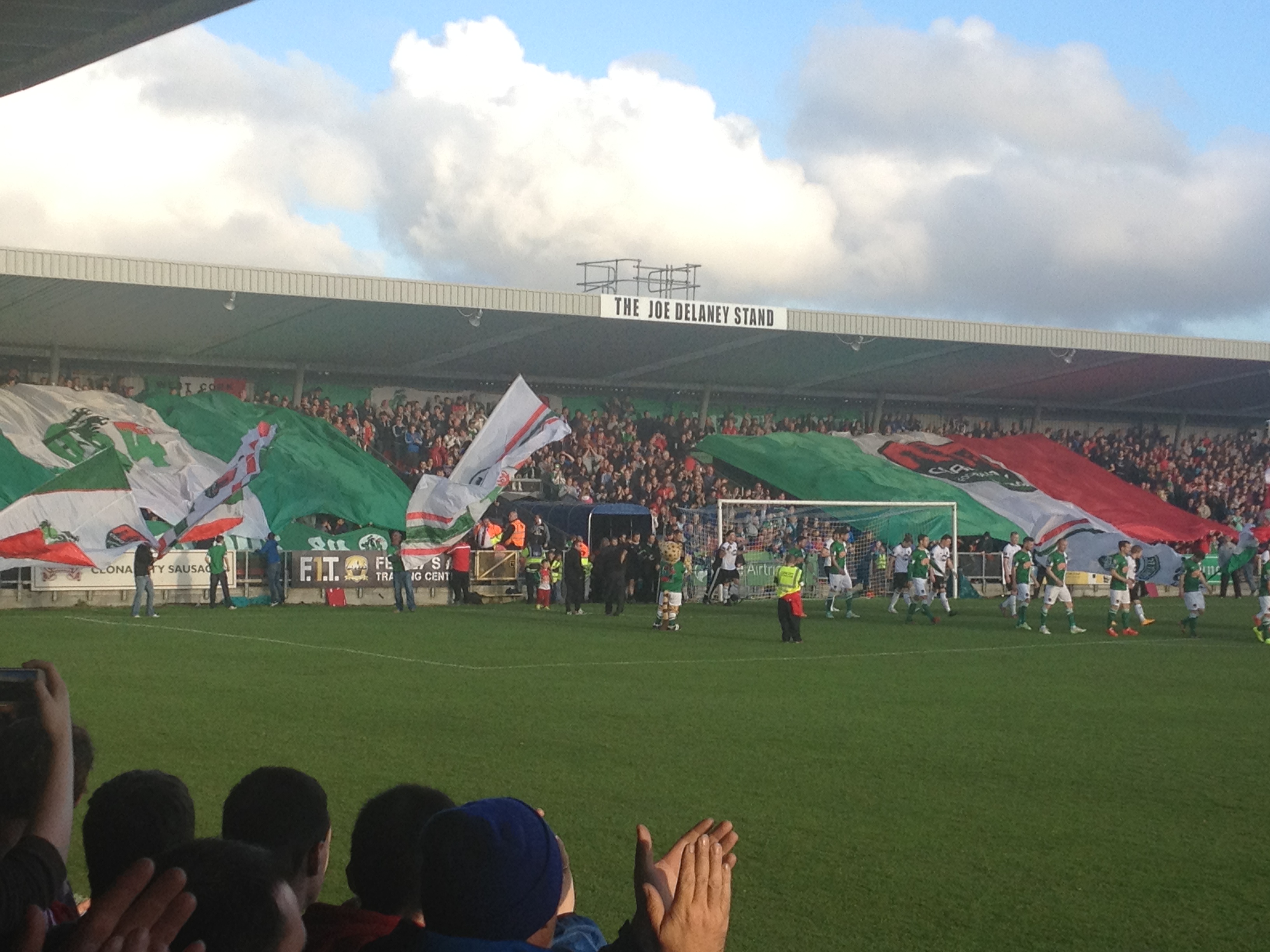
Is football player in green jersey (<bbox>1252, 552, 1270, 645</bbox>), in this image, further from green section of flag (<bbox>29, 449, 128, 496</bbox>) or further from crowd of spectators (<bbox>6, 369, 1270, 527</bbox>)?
green section of flag (<bbox>29, 449, 128, 496</bbox>)

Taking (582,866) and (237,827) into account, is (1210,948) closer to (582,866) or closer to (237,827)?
(582,866)

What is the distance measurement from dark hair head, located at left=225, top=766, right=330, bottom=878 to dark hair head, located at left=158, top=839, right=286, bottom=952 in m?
1.22

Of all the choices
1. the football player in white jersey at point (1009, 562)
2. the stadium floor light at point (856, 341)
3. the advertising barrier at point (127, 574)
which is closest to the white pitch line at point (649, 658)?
the advertising barrier at point (127, 574)

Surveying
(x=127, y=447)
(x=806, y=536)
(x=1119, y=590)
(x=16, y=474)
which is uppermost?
(x=127, y=447)

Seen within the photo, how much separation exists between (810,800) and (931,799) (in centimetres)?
77

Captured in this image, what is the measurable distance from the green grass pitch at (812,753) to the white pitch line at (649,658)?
0.10 meters


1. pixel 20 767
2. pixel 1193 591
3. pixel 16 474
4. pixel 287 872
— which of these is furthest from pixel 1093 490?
pixel 287 872

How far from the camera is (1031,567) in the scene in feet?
82.7

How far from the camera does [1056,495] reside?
39.7m

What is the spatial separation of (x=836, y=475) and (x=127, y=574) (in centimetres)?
1720

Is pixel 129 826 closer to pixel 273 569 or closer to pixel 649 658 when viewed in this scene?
pixel 649 658

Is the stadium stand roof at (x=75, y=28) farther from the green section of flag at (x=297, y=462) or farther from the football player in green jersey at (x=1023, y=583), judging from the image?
the green section of flag at (x=297, y=462)

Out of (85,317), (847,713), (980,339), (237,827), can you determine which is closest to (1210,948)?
(237,827)

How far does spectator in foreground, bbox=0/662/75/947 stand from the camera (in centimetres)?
237
